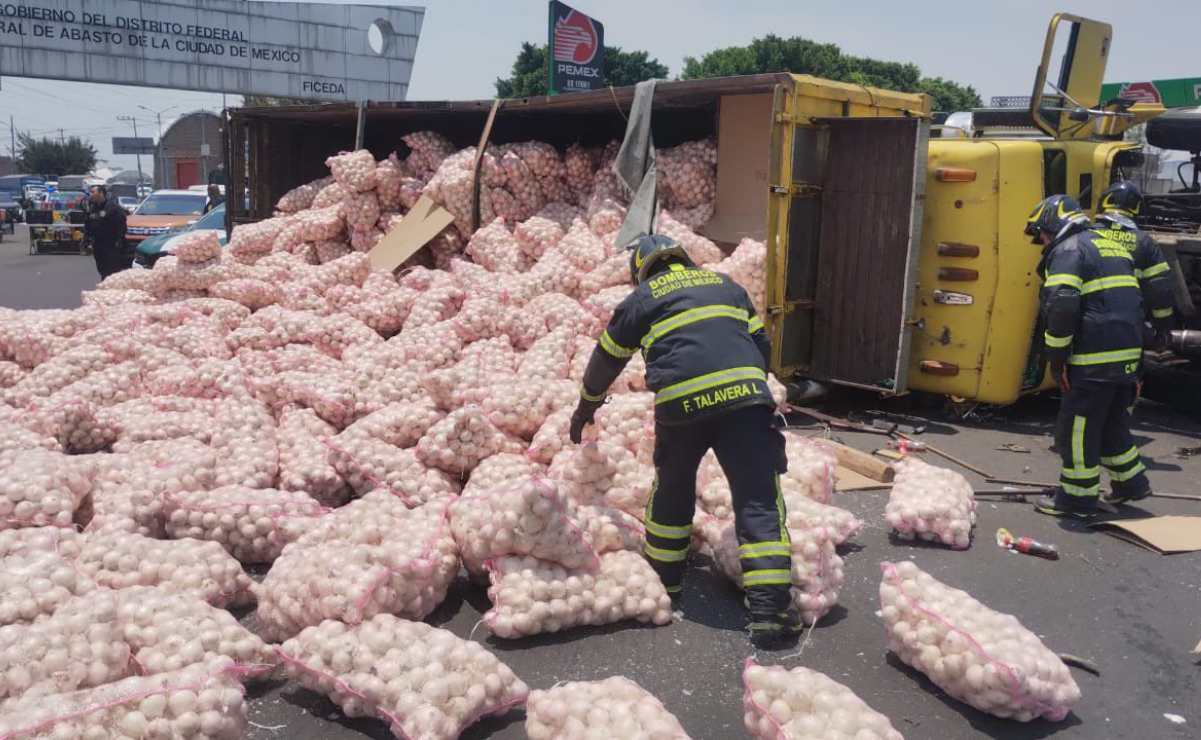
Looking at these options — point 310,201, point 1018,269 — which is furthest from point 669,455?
point 310,201

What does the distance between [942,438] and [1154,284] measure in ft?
5.84

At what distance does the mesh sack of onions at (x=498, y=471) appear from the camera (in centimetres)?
480

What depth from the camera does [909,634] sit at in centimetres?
362

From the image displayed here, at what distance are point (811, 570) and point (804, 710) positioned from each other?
1.20 meters

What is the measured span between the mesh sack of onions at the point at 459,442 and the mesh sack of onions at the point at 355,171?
4870 mm

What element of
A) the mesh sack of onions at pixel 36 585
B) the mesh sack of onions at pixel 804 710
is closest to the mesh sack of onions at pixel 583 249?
the mesh sack of onions at pixel 36 585

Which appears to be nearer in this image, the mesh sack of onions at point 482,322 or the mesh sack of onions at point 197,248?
the mesh sack of onions at point 482,322

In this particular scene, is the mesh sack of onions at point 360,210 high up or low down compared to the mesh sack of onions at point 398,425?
up

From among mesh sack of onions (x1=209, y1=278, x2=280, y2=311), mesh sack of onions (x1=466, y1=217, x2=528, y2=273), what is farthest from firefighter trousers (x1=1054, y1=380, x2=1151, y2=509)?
mesh sack of onions (x1=209, y1=278, x2=280, y2=311)

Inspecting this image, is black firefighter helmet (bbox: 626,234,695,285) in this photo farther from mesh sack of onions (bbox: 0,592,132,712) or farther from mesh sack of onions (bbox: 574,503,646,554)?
mesh sack of onions (bbox: 0,592,132,712)

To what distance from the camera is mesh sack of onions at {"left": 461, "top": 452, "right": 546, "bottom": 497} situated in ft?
15.8

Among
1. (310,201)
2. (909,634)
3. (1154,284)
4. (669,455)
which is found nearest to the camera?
(909,634)

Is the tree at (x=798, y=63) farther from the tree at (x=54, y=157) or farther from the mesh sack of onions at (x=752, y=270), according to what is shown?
the tree at (x=54, y=157)

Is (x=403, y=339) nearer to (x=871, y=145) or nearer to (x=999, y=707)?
(x=871, y=145)
